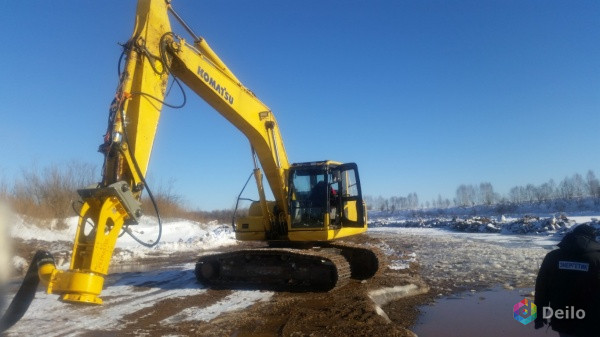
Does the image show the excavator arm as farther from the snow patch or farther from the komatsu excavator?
the snow patch

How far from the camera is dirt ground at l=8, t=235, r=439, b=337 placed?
5.11 meters

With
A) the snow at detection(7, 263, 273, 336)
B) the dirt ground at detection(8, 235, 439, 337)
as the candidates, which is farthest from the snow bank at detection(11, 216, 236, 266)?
the dirt ground at detection(8, 235, 439, 337)

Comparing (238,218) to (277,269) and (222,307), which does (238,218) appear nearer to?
(277,269)

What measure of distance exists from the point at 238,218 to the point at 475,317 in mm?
5339

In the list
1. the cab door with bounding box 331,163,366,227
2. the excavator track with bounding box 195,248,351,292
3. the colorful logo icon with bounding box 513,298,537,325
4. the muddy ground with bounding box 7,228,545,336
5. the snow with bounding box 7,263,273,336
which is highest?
the cab door with bounding box 331,163,366,227

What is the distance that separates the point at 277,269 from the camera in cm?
802

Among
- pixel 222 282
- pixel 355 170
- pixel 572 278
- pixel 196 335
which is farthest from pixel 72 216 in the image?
pixel 572 278

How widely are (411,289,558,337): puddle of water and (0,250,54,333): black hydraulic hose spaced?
445 cm

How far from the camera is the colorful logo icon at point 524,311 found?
19.3ft

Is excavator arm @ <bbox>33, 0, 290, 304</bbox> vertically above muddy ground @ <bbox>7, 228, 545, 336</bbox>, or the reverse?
excavator arm @ <bbox>33, 0, 290, 304</bbox>

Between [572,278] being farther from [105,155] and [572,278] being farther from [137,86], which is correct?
[137,86]

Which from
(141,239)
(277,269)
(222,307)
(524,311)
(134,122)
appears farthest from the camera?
(141,239)

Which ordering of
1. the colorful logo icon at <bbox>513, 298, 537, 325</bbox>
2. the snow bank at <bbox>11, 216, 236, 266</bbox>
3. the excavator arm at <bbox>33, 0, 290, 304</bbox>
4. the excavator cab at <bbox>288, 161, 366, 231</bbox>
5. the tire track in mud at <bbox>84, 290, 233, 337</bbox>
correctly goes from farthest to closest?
the snow bank at <bbox>11, 216, 236, 266</bbox>
the excavator cab at <bbox>288, 161, 366, 231</bbox>
the colorful logo icon at <bbox>513, 298, 537, 325</bbox>
the tire track in mud at <bbox>84, 290, 233, 337</bbox>
the excavator arm at <bbox>33, 0, 290, 304</bbox>

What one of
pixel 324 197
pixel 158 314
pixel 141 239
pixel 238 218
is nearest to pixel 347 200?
pixel 324 197
